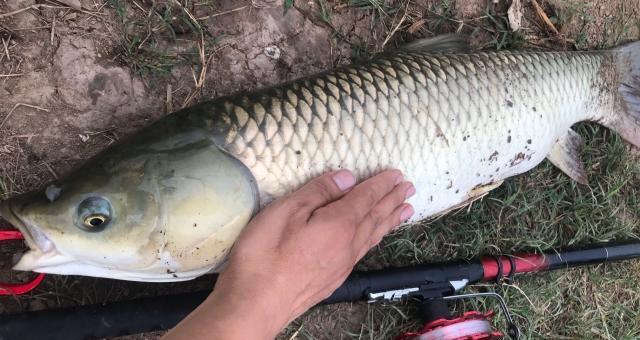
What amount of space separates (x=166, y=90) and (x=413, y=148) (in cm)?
96

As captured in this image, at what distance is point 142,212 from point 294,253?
41 cm

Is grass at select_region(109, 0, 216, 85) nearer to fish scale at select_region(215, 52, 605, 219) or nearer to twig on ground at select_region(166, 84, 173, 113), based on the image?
twig on ground at select_region(166, 84, 173, 113)

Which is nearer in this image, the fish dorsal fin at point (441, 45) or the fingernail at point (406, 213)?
the fingernail at point (406, 213)

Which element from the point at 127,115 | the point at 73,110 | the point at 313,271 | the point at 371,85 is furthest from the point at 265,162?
the point at 73,110

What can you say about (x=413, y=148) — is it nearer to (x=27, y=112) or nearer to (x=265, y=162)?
(x=265, y=162)

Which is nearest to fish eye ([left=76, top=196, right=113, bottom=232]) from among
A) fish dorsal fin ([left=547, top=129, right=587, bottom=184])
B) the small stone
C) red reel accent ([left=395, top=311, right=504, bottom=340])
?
the small stone

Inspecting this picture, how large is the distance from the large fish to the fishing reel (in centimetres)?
32

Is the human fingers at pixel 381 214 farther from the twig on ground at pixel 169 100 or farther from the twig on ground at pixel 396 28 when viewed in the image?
the twig on ground at pixel 169 100

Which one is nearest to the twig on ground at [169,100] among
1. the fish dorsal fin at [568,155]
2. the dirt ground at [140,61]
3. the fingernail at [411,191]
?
the dirt ground at [140,61]

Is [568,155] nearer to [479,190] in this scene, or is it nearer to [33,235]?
[479,190]

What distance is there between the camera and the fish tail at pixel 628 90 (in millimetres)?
2365

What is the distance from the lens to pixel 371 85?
1.75 meters

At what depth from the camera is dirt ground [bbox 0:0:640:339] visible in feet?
6.18

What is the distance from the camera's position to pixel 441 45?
209cm
